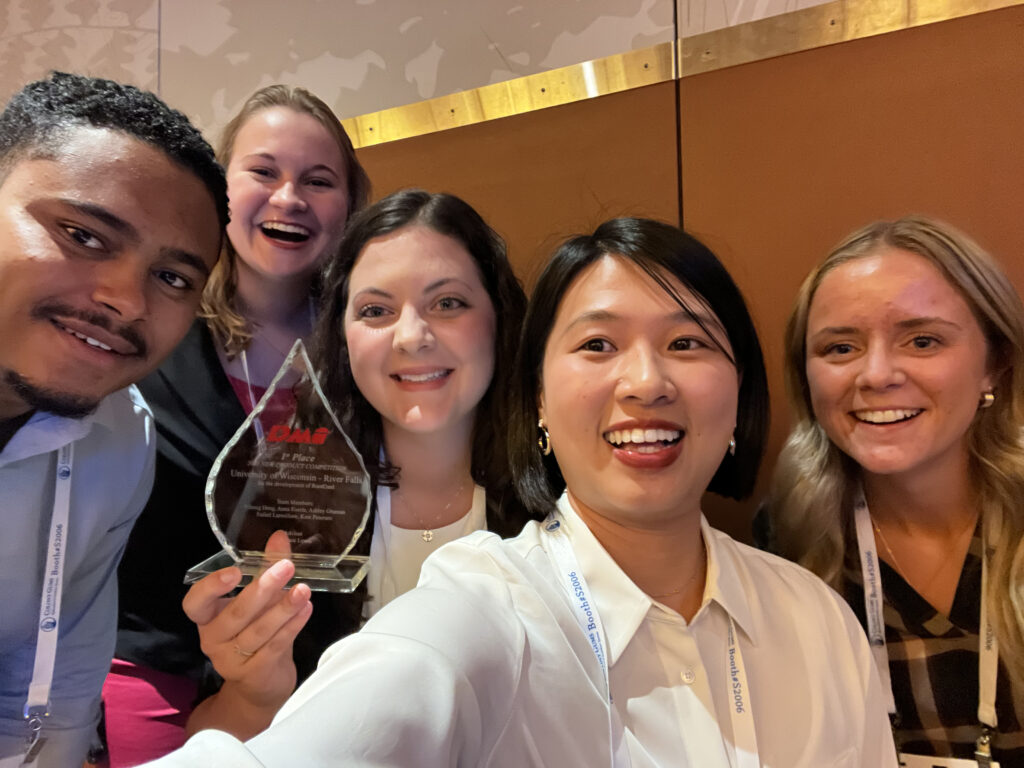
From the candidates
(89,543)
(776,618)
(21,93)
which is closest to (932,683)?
(776,618)

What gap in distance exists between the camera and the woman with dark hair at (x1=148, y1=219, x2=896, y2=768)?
0.74 m

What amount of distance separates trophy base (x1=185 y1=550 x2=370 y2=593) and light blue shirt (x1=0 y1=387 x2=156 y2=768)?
25 cm

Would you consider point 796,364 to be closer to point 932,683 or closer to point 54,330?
point 932,683

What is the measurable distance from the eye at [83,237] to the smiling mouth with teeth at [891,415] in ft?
4.81

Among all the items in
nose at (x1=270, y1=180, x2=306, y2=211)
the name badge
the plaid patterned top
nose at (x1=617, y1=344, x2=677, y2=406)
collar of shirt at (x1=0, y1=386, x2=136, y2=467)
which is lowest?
the name badge

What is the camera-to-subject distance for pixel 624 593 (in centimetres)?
91

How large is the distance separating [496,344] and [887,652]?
1.05 m

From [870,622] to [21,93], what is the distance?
6.21 ft

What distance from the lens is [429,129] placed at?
178 centimetres

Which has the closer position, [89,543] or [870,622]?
[89,543]

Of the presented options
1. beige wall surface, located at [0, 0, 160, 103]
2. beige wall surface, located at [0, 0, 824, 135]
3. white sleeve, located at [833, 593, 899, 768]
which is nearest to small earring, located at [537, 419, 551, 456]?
white sleeve, located at [833, 593, 899, 768]

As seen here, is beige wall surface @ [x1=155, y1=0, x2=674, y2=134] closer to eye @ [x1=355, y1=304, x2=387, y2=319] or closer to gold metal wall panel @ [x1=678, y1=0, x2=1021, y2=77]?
gold metal wall panel @ [x1=678, y1=0, x2=1021, y2=77]

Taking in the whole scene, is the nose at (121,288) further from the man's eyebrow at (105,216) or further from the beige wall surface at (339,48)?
the beige wall surface at (339,48)

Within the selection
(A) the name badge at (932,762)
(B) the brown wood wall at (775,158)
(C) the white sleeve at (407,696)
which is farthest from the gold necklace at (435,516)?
(A) the name badge at (932,762)
